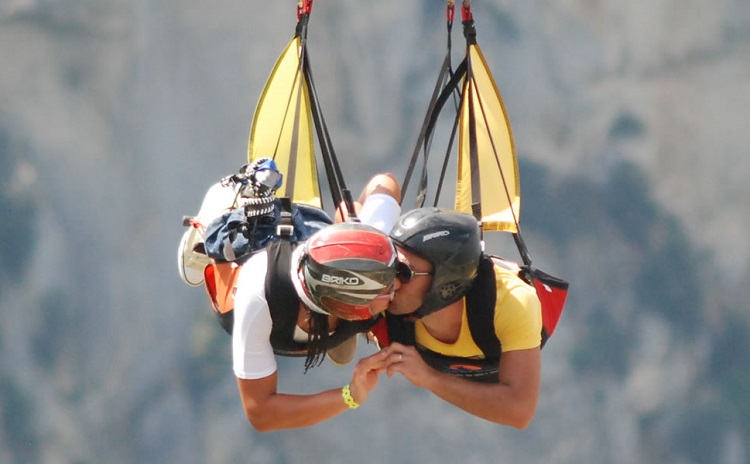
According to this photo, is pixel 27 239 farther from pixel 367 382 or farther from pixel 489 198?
pixel 367 382

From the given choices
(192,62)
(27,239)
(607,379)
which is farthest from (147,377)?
(607,379)

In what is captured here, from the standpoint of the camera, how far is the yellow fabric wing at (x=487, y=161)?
286 cm

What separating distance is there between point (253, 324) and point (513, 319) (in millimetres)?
522

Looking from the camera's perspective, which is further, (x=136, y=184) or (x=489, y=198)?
(x=136, y=184)

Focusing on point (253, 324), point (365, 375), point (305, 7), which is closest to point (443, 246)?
→ point (365, 375)

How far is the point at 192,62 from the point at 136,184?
0.54 meters

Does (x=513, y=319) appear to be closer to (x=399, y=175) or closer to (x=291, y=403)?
(x=291, y=403)

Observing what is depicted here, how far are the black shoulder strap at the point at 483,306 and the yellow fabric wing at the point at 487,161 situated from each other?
1.52 feet

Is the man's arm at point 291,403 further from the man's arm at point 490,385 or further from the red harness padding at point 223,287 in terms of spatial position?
the red harness padding at point 223,287

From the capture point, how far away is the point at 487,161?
300cm

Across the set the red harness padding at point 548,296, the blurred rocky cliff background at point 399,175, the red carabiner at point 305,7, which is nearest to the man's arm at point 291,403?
the red harness padding at point 548,296

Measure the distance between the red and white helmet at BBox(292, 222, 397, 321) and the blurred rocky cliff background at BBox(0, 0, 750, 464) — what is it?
231 cm

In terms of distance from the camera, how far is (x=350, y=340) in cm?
258

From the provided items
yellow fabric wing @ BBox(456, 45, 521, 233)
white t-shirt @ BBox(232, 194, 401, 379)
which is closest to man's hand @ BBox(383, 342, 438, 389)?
white t-shirt @ BBox(232, 194, 401, 379)
